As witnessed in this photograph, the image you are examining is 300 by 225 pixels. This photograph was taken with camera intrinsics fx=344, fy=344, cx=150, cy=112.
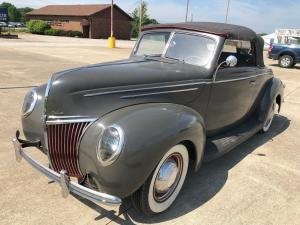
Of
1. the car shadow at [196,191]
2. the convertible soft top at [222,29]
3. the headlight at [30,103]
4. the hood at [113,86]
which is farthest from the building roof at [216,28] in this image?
the headlight at [30,103]

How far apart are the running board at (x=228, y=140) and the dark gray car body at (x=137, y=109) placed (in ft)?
0.20

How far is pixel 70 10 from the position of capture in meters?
54.8

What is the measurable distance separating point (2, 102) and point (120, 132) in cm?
507

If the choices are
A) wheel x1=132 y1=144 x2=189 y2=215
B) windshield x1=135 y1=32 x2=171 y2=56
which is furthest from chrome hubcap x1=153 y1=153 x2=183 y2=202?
windshield x1=135 y1=32 x2=171 y2=56

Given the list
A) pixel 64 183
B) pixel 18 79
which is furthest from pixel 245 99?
pixel 18 79

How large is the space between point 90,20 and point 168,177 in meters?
49.6

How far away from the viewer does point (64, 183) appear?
2.86 meters

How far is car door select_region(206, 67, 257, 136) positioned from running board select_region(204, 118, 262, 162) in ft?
0.35

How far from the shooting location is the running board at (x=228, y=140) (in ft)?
13.3

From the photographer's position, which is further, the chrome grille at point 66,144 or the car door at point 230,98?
the car door at point 230,98

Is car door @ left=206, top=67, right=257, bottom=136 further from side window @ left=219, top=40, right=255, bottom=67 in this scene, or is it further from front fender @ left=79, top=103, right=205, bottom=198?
front fender @ left=79, top=103, right=205, bottom=198

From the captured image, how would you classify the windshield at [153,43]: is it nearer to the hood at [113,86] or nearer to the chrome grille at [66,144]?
the hood at [113,86]

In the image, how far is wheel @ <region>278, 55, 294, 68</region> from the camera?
18.0m

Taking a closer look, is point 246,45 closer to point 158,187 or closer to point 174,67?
point 174,67
